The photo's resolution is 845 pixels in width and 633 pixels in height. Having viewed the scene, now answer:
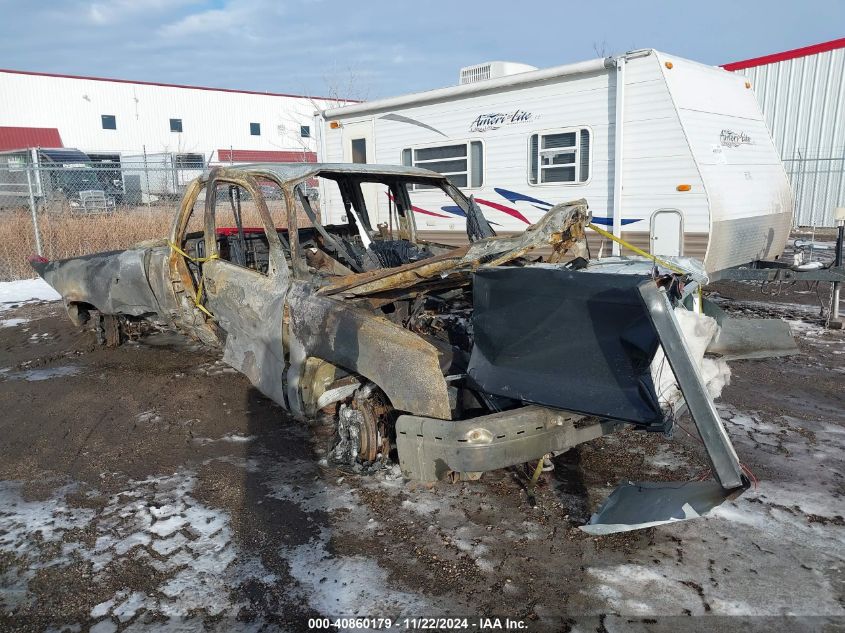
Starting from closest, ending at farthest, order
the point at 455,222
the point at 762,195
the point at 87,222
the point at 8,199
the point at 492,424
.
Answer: the point at 492,424 → the point at 762,195 → the point at 455,222 → the point at 87,222 → the point at 8,199

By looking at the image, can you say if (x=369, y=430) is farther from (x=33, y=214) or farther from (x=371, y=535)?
(x=33, y=214)

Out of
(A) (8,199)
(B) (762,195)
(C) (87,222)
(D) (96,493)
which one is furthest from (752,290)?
(A) (8,199)

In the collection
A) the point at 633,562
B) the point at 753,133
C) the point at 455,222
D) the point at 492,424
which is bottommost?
the point at 633,562

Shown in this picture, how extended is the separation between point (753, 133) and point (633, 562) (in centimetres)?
713

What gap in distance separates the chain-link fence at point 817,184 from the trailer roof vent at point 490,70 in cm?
963

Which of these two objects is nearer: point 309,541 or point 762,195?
point 309,541

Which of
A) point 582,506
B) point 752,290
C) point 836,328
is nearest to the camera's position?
point 582,506

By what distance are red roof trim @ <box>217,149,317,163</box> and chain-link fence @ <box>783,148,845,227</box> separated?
2246 centimetres

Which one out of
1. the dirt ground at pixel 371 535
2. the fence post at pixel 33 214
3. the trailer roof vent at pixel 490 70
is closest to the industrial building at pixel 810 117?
the trailer roof vent at pixel 490 70

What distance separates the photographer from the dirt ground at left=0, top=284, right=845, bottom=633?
108 inches

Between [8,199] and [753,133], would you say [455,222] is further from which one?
[8,199]

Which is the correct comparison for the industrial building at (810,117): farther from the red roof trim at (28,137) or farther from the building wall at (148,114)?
the red roof trim at (28,137)

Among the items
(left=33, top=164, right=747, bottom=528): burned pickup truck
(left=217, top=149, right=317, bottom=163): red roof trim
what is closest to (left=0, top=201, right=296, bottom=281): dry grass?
(left=33, top=164, right=747, bottom=528): burned pickup truck

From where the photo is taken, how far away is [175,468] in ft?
13.6
